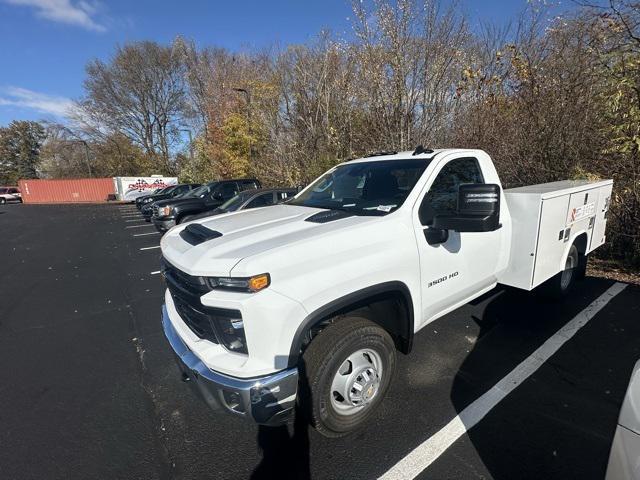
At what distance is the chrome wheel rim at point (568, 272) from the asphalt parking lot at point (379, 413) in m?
0.27

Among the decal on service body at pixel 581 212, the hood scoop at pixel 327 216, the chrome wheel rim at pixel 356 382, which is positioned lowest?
the chrome wheel rim at pixel 356 382

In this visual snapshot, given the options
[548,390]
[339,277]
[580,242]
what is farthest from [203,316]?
[580,242]

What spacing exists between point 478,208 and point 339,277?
1.10m

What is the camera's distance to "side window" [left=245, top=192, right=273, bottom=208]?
8031mm

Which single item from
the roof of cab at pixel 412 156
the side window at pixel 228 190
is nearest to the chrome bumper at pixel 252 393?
the roof of cab at pixel 412 156

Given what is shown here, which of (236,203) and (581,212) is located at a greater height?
(581,212)

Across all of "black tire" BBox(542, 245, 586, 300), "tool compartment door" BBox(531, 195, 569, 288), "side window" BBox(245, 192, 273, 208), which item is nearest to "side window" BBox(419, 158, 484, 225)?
"tool compartment door" BBox(531, 195, 569, 288)

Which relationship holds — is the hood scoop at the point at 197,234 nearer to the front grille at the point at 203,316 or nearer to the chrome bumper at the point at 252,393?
the front grille at the point at 203,316

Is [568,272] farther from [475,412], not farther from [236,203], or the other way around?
[236,203]

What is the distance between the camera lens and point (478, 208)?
2.29 m

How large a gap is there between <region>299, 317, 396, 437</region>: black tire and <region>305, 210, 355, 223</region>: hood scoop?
2.49 ft

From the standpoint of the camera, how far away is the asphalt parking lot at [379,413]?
7.29ft

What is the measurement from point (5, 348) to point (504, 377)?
5.61 meters

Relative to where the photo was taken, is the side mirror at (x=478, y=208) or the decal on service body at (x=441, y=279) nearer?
the side mirror at (x=478, y=208)
